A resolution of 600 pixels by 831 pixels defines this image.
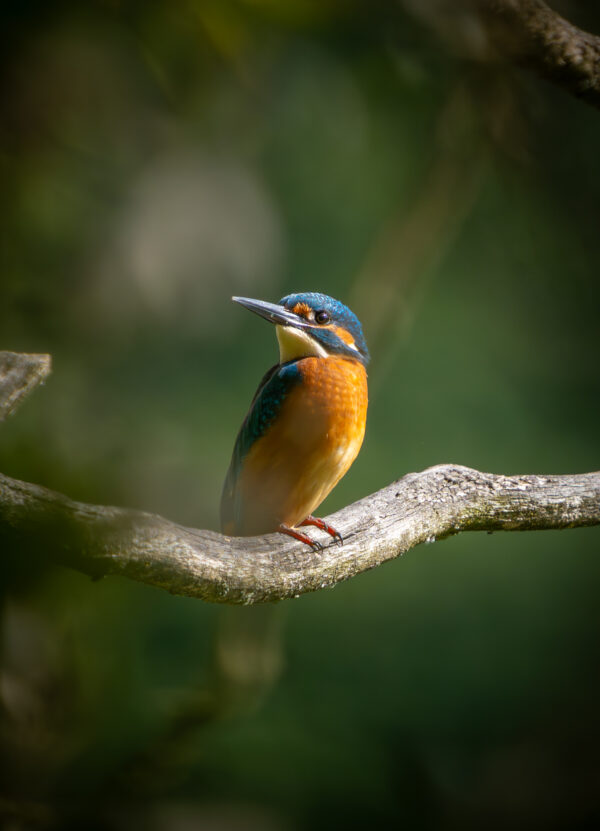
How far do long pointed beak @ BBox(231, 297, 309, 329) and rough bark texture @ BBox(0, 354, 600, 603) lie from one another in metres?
0.75

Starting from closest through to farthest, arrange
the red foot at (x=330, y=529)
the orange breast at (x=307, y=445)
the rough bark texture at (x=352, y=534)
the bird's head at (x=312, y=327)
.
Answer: the rough bark texture at (x=352, y=534) → the red foot at (x=330, y=529) → the orange breast at (x=307, y=445) → the bird's head at (x=312, y=327)

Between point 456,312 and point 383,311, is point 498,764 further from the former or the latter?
point 456,312

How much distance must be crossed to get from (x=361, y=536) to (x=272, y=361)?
121 inches

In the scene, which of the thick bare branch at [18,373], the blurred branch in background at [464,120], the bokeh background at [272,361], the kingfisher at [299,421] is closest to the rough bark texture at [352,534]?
the thick bare branch at [18,373]

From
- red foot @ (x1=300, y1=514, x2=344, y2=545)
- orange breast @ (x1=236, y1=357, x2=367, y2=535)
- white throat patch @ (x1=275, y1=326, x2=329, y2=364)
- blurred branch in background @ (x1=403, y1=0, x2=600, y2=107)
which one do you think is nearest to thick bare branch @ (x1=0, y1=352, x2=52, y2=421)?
blurred branch in background @ (x1=403, y1=0, x2=600, y2=107)

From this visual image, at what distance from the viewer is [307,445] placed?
239 cm

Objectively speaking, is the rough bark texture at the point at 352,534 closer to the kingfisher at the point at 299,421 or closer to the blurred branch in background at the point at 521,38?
the kingfisher at the point at 299,421

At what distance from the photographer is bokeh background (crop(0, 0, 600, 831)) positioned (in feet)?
3.44

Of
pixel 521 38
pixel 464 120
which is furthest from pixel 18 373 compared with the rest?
pixel 464 120

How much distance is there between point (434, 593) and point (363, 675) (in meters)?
0.62

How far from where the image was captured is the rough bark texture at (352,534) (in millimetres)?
1395

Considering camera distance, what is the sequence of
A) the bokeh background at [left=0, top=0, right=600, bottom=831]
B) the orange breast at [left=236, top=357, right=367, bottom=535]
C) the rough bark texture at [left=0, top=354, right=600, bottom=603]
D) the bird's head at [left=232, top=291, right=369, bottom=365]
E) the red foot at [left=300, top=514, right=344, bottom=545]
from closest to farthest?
1. the bokeh background at [left=0, top=0, right=600, bottom=831]
2. the rough bark texture at [left=0, top=354, right=600, bottom=603]
3. the red foot at [left=300, top=514, right=344, bottom=545]
4. the orange breast at [left=236, top=357, right=367, bottom=535]
5. the bird's head at [left=232, top=291, right=369, bottom=365]

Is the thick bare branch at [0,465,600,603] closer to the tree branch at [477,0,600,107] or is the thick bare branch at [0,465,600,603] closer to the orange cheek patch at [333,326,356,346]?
the orange cheek patch at [333,326,356,346]

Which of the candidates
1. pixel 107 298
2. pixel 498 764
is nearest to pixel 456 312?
pixel 498 764
